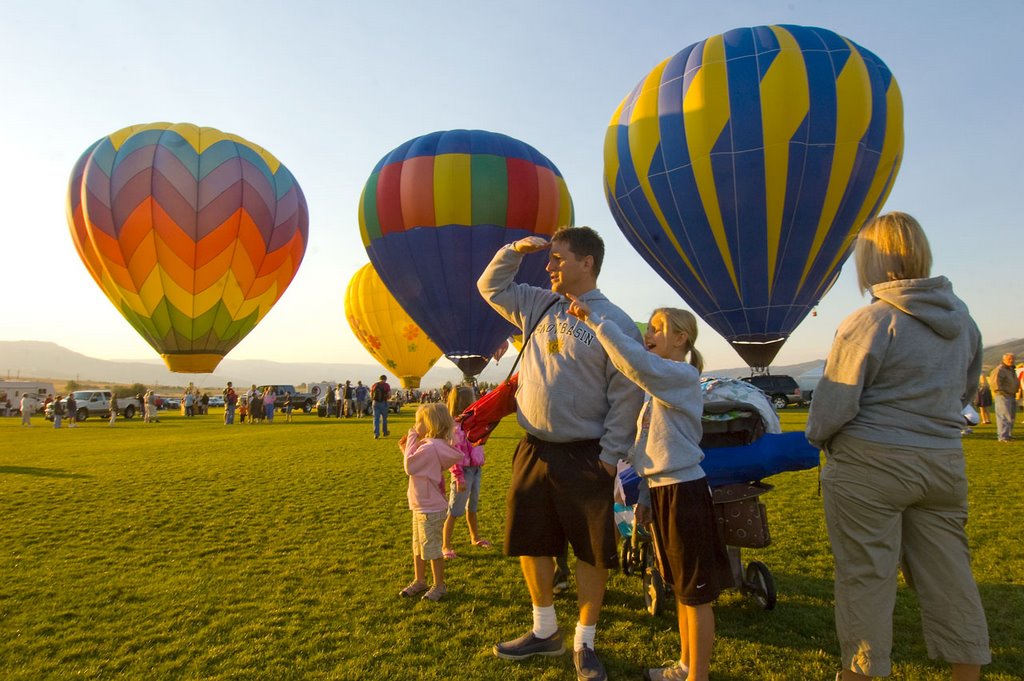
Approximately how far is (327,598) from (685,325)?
2.71 metres

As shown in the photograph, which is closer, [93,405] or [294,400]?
[93,405]

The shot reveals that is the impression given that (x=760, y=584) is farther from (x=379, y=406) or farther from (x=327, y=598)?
(x=379, y=406)

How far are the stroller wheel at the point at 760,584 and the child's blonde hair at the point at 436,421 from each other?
2011mm

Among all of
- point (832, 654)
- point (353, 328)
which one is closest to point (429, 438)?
point (832, 654)

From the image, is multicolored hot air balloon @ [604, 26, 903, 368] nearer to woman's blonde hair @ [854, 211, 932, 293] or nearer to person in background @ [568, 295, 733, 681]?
woman's blonde hair @ [854, 211, 932, 293]

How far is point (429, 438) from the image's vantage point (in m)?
4.16

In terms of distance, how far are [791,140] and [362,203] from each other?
41.2ft

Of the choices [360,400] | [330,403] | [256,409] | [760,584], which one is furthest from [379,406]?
[330,403]

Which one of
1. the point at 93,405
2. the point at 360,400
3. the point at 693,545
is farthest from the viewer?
the point at 93,405

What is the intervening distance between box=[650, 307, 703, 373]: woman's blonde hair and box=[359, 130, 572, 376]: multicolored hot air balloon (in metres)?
15.0

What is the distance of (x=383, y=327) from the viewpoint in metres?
35.2

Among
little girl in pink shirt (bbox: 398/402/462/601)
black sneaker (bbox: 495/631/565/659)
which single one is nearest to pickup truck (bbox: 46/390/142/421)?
little girl in pink shirt (bbox: 398/402/462/601)

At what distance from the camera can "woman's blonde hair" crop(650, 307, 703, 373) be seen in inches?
114

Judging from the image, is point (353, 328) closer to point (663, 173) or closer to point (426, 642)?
point (663, 173)
